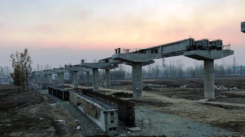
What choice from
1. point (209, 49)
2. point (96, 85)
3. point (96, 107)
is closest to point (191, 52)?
point (209, 49)

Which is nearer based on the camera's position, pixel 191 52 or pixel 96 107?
pixel 96 107

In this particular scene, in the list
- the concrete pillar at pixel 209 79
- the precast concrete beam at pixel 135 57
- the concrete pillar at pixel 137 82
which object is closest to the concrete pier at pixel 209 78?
the concrete pillar at pixel 209 79

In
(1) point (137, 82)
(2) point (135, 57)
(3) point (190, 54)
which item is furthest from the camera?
(1) point (137, 82)

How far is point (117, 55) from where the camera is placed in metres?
24.3

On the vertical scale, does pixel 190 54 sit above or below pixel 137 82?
above

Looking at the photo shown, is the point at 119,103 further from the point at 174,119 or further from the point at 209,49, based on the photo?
the point at 209,49

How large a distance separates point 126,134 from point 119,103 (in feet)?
10.8

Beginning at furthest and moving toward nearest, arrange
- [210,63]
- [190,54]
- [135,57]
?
[135,57] → [210,63] → [190,54]

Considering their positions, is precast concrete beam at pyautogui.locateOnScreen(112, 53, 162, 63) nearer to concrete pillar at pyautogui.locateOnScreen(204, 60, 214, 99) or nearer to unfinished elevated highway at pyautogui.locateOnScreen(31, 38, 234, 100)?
unfinished elevated highway at pyautogui.locateOnScreen(31, 38, 234, 100)

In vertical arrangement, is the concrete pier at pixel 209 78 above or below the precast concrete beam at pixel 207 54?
below

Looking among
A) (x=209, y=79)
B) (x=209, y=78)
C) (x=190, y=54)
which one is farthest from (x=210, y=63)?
(x=190, y=54)

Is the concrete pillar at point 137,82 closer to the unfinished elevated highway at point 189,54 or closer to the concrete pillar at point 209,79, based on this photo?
the unfinished elevated highway at point 189,54

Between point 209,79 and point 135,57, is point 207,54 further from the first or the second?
point 135,57

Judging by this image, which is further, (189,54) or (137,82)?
(137,82)
